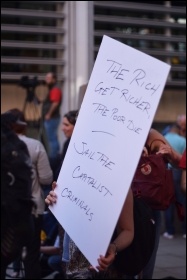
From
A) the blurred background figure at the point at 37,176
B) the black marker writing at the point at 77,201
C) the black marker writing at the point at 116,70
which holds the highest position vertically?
the black marker writing at the point at 116,70

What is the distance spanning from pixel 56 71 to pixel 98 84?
9063 millimetres

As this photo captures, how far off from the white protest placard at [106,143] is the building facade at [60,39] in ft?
27.1

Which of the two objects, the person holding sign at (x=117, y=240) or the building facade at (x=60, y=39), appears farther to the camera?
the building facade at (x=60, y=39)

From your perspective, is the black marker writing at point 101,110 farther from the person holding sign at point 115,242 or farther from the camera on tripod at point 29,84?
the camera on tripod at point 29,84

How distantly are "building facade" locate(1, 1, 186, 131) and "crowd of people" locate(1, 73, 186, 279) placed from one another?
503mm

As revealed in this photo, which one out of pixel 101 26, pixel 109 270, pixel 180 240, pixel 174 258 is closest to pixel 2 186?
pixel 109 270

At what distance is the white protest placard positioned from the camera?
354 centimetres

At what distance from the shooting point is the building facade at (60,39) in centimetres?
1250

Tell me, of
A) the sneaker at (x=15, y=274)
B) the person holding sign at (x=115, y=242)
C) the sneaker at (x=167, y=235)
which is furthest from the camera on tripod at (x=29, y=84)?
the person holding sign at (x=115, y=242)

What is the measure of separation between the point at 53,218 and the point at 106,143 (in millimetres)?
4308

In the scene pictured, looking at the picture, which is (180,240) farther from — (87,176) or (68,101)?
(87,176)

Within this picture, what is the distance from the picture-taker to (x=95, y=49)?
12.7 metres

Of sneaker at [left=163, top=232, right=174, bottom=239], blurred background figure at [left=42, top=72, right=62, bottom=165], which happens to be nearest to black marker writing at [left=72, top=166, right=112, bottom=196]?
sneaker at [left=163, top=232, right=174, bottom=239]

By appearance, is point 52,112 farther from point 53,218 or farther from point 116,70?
point 116,70
